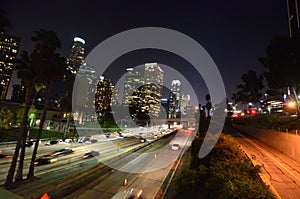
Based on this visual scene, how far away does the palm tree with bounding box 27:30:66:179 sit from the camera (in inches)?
986

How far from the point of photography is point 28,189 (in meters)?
21.7

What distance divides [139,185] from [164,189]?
3639 mm

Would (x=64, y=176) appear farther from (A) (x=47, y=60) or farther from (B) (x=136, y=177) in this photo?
(A) (x=47, y=60)

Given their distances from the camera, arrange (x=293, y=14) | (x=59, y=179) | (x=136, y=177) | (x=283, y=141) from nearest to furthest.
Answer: (x=283, y=141) → (x=59, y=179) → (x=136, y=177) → (x=293, y=14)

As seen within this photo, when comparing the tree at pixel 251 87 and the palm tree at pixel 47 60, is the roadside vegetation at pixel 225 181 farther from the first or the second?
the tree at pixel 251 87

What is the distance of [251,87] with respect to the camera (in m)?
54.0

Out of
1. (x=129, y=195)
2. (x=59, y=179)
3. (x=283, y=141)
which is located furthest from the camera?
(x=59, y=179)

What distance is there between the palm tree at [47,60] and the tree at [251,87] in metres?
49.0

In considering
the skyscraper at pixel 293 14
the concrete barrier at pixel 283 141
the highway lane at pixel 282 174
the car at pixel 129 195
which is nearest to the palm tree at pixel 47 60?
the car at pixel 129 195

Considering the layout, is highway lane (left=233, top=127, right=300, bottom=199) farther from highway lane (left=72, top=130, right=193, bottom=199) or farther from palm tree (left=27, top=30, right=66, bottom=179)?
palm tree (left=27, top=30, right=66, bottom=179)

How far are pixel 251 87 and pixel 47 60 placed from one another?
5166 centimetres

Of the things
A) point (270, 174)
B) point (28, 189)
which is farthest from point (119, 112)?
point (270, 174)

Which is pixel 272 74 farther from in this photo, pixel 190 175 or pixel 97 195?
pixel 97 195

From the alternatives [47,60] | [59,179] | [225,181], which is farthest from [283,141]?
[47,60]
